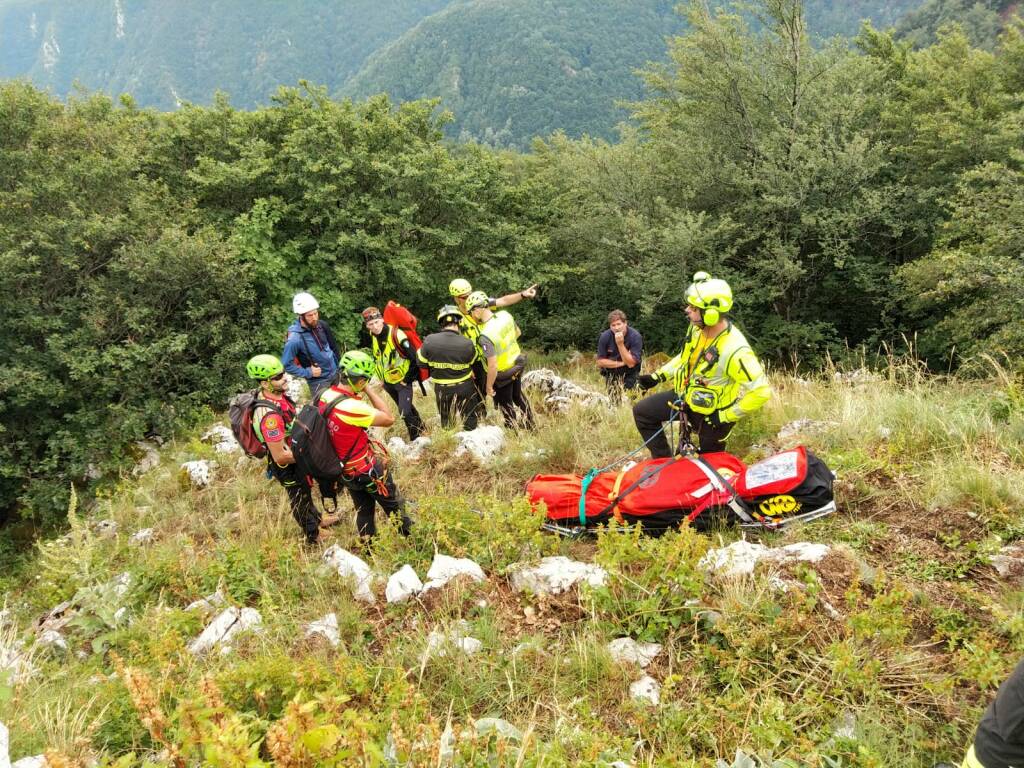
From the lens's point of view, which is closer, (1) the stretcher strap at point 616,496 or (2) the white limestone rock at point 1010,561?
(2) the white limestone rock at point 1010,561

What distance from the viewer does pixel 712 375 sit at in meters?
4.16

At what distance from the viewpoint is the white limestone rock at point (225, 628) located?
9.44 ft

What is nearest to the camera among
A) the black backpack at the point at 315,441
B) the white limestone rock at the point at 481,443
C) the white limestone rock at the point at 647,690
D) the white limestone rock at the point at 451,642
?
the white limestone rock at the point at 647,690

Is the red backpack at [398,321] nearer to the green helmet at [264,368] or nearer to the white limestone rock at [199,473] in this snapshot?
the green helmet at [264,368]

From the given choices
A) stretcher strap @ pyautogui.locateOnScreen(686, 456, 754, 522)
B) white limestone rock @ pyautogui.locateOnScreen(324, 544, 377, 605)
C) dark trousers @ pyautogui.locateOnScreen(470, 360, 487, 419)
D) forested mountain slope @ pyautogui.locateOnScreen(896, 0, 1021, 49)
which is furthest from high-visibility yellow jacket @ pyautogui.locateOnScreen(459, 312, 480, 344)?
forested mountain slope @ pyautogui.locateOnScreen(896, 0, 1021, 49)

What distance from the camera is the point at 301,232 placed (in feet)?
45.3

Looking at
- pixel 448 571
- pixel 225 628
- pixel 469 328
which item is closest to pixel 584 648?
pixel 448 571

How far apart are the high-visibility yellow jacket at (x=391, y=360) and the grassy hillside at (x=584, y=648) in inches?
89.2

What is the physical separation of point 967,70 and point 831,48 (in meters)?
4.21

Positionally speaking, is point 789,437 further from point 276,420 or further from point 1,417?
point 1,417

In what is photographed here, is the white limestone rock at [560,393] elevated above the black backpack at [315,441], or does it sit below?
below

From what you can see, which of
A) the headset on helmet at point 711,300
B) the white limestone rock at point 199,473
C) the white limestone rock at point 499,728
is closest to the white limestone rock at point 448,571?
the white limestone rock at point 499,728

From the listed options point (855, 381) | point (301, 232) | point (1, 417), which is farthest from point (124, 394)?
point (855, 381)

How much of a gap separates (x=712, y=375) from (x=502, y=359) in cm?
232
